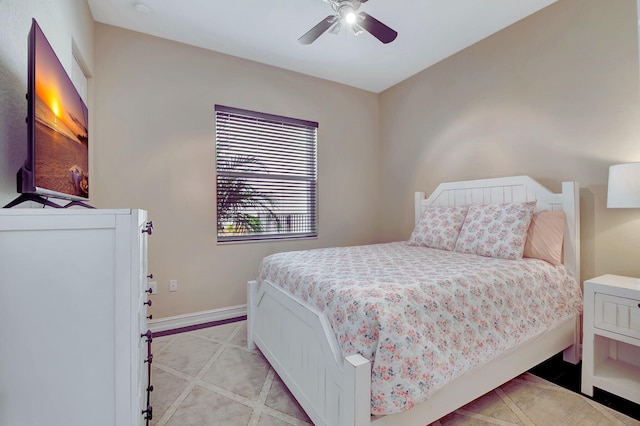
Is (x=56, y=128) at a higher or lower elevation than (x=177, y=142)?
lower

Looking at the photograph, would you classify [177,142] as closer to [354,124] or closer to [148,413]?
[354,124]

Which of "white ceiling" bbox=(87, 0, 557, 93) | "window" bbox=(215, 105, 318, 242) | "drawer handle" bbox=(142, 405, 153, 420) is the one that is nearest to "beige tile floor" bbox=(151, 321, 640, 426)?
"drawer handle" bbox=(142, 405, 153, 420)

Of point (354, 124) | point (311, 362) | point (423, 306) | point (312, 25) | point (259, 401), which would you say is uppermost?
point (312, 25)

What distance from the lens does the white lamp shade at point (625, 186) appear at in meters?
1.71

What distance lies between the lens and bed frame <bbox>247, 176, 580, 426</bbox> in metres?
1.18

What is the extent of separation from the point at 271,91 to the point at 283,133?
47cm

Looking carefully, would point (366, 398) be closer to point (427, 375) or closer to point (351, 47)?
point (427, 375)

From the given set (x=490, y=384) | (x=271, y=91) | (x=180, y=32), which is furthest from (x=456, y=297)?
(x=180, y=32)

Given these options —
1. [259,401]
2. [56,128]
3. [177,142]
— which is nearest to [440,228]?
[259,401]

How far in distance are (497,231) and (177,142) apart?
9.59 feet

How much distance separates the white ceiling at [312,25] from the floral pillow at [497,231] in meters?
1.64

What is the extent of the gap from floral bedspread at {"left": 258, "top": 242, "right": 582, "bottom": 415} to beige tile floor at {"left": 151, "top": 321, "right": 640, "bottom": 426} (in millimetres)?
362

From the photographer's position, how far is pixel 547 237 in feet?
7.09

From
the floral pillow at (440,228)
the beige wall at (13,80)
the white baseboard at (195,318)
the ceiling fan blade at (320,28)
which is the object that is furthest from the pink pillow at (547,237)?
the beige wall at (13,80)
